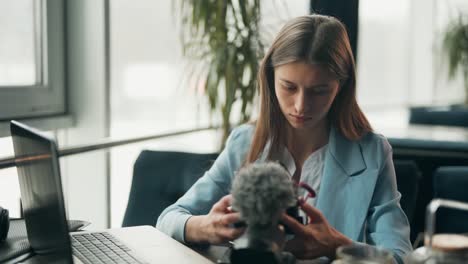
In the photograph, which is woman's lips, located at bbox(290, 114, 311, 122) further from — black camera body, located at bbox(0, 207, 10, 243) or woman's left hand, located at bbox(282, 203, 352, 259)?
black camera body, located at bbox(0, 207, 10, 243)

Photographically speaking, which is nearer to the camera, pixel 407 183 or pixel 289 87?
pixel 289 87

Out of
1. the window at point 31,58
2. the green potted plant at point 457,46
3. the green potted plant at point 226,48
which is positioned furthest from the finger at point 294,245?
the green potted plant at point 457,46

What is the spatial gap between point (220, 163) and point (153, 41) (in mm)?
1976

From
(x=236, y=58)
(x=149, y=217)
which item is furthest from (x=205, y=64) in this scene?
(x=149, y=217)

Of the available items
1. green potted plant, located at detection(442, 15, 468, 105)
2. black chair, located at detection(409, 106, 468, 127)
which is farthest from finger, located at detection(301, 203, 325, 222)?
green potted plant, located at detection(442, 15, 468, 105)

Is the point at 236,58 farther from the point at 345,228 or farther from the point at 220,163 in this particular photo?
the point at 345,228

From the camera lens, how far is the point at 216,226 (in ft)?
4.55

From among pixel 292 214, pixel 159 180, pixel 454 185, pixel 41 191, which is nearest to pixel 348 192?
pixel 454 185

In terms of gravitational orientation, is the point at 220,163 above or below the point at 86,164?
above

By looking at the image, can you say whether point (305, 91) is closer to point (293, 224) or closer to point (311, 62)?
point (311, 62)

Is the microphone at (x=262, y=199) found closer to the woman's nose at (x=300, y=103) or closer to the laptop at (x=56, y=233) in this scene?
the laptop at (x=56, y=233)

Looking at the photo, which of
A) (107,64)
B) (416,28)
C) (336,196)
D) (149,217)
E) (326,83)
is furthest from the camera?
(416,28)

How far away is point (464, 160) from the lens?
3.53 m

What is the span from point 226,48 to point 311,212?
205 centimetres
